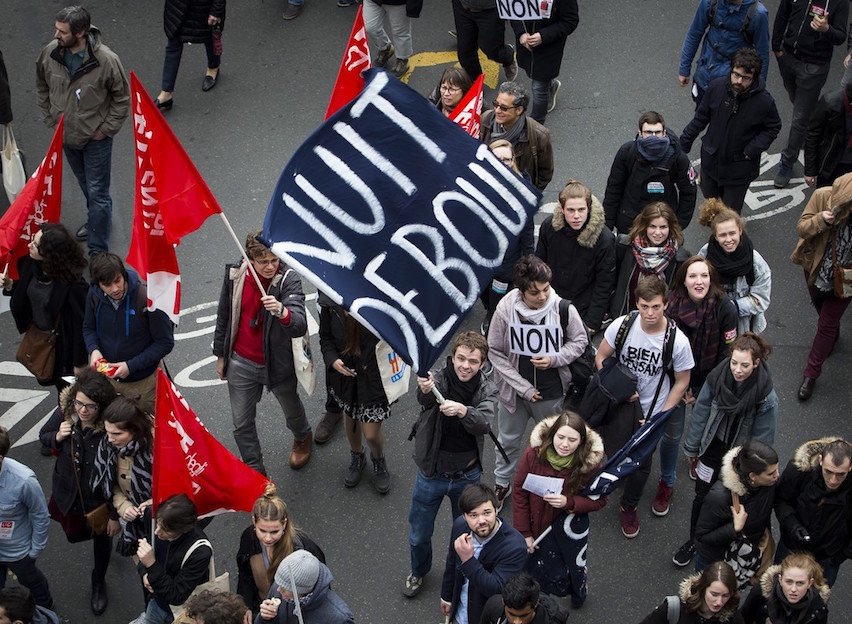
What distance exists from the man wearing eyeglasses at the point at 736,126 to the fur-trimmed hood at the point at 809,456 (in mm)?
A: 3191

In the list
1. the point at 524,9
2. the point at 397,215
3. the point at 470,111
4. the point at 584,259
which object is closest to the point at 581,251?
the point at 584,259

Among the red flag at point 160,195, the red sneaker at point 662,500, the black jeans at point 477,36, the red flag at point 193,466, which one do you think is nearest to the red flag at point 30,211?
the red flag at point 160,195

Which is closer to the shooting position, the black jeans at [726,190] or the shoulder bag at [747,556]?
the shoulder bag at [747,556]

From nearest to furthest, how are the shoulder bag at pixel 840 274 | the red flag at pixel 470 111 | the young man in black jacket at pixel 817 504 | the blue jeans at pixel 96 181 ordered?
the young man in black jacket at pixel 817 504 < the shoulder bag at pixel 840 274 < the red flag at pixel 470 111 < the blue jeans at pixel 96 181

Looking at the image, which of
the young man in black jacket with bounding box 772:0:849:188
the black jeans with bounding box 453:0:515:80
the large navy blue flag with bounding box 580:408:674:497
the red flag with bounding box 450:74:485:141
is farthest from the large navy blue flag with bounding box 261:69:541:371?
the black jeans with bounding box 453:0:515:80

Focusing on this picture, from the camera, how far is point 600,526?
25.7 feet

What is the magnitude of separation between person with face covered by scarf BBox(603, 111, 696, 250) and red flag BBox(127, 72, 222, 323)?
309 cm

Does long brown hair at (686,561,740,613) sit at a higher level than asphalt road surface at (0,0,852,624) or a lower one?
higher

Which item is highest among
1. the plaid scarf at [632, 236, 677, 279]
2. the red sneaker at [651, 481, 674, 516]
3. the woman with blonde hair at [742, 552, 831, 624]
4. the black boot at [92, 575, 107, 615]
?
the plaid scarf at [632, 236, 677, 279]

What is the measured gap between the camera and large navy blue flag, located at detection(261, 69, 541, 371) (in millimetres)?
5375

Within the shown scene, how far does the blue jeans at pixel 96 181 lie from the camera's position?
9.87 m

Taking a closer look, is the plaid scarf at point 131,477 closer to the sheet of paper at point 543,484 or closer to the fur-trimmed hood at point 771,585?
the sheet of paper at point 543,484

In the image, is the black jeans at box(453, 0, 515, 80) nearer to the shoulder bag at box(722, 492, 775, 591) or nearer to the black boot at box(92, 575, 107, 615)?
the shoulder bag at box(722, 492, 775, 591)

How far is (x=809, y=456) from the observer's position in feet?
21.5
